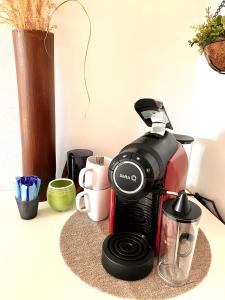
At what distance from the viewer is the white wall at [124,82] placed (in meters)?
0.85

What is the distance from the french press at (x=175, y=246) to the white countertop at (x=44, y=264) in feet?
0.15

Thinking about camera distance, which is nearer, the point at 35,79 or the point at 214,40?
the point at 214,40

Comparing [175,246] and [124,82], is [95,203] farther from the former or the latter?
[124,82]

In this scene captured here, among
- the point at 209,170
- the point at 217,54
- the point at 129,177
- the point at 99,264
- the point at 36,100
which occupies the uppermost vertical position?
the point at 217,54

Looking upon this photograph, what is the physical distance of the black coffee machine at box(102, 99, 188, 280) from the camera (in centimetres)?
51

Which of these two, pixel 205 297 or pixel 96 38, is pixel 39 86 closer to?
pixel 96 38

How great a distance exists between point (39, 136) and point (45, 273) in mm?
406

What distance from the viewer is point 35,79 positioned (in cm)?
73

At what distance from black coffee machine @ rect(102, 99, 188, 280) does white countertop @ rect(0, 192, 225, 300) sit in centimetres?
9

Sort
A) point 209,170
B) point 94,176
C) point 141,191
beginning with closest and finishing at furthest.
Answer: point 141,191 < point 94,176 < point 209,170

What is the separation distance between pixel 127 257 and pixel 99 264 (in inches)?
2.9

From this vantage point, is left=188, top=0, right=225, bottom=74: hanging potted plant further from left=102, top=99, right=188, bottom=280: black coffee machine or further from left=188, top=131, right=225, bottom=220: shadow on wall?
left=188, top=131, right=225, bottom=220: shadow on wall

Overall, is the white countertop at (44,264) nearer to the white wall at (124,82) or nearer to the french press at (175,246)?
the french press at (175,246)

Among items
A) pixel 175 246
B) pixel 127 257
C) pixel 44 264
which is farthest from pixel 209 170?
pixel 44 264
